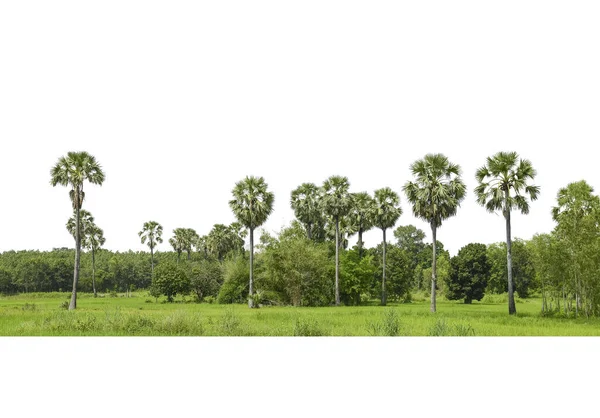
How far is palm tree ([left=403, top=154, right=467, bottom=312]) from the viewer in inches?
1480

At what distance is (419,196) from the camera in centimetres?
3791

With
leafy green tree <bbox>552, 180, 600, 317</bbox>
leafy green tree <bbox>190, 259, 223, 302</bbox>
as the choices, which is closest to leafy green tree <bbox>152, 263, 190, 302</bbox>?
Result: leafy green tree <bbox>190, 259, 223, 302</bbox>

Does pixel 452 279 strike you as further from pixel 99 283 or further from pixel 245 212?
pixel 99 283

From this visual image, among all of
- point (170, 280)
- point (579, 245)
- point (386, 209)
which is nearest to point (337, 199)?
point (386, 209)

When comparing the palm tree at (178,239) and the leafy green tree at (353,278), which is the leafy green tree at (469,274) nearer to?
the leafy green tree at (353,278)

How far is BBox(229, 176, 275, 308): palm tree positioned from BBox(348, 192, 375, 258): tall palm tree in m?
13.8

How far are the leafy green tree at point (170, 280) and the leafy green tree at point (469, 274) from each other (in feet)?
110

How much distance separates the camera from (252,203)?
4806 centimetres

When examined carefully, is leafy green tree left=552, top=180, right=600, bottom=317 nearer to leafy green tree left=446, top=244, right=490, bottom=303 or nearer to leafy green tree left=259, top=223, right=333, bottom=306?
leafy green tree left=259, top=223, right=333, bottom=306

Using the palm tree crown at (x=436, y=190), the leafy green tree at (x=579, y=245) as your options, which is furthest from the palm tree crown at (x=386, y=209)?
the leafy green tree at (x=579, y=245)

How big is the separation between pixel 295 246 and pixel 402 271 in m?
18.8
